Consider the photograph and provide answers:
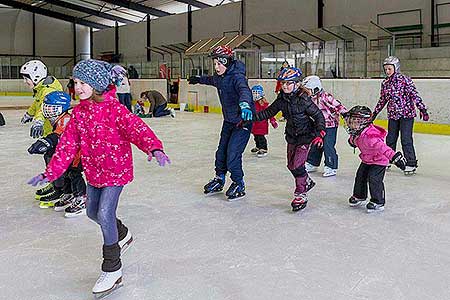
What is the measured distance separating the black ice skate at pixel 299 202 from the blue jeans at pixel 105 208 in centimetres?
169

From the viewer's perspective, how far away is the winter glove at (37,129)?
141 inches

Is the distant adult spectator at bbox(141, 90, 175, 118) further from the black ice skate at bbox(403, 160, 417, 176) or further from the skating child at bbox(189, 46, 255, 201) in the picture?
the skating child at bbox(189, 46, 255, 201)

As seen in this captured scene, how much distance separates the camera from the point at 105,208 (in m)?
2.28

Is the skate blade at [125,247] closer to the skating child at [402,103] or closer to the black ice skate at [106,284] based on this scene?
the black ice skate at [106,284]

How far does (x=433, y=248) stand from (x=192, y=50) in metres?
13.7

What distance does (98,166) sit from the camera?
227 cm

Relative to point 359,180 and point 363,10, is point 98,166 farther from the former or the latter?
point 363,10

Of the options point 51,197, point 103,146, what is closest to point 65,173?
point 51,197

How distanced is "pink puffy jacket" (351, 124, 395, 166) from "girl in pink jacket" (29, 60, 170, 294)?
1876mm

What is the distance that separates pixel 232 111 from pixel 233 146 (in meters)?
0.27

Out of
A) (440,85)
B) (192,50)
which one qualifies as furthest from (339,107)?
(192,50)

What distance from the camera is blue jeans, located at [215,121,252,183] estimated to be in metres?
3.99

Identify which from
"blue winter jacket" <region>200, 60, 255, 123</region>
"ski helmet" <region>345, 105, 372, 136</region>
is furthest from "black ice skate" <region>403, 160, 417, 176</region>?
"blue winter jacket" <region>200, 60, 255, 123</region>

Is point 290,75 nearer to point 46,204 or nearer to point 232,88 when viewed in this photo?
point 232,88
